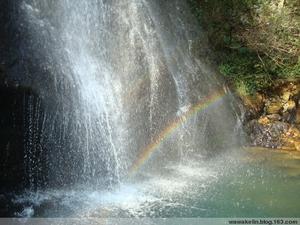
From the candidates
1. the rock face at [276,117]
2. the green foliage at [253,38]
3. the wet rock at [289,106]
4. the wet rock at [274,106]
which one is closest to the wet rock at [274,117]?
the rock face at [276,117]

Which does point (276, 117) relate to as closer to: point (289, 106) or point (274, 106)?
point (274, 106)

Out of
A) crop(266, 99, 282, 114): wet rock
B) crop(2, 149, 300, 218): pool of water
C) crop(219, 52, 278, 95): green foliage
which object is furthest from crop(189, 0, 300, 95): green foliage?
crop(2, 149, 300, 218): pool of water

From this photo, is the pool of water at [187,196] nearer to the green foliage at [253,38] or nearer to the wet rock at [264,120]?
the wet rock at [264,120]

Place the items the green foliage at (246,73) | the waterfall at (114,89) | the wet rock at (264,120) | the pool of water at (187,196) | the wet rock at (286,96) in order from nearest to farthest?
the pool of water at (187,196), the waterfall at (114,89), the wet rock at (264,120), the green foliage at (246,73), the wet rock at (286,96)

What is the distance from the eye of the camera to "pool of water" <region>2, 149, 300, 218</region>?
23.7ft

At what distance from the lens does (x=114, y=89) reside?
31.4 ft

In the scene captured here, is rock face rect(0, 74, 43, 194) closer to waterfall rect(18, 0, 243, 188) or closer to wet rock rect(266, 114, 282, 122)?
waterfall rect(18, 0, 243, 188)

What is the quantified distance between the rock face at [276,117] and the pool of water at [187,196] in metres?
1.76

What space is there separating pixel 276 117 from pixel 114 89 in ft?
16.8

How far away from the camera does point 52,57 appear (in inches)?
336

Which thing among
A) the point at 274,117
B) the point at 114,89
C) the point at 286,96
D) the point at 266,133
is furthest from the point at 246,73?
the point at 114,89

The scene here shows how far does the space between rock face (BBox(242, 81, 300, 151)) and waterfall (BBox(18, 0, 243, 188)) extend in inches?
24.8

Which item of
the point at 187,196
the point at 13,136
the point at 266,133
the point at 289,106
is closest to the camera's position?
the point at 187,196

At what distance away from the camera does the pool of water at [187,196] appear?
723 centimetres
